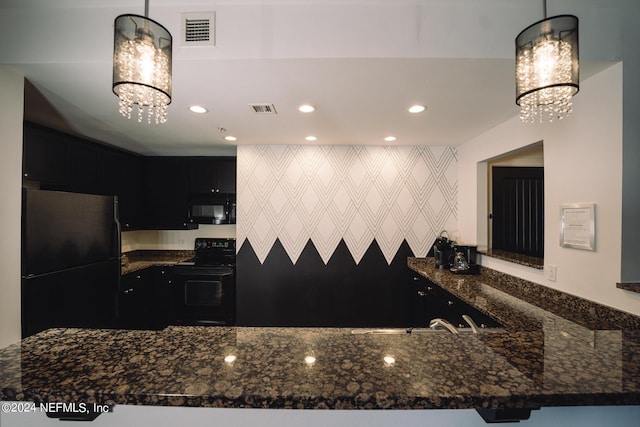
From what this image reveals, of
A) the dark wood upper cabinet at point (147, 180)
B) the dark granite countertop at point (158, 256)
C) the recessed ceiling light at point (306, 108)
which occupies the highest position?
the recessed ceiling light at point (306, 108)

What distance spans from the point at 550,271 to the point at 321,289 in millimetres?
2114

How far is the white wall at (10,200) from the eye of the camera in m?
1.50

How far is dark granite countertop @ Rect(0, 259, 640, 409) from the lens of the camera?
57 centimetres

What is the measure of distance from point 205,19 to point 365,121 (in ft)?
4.45

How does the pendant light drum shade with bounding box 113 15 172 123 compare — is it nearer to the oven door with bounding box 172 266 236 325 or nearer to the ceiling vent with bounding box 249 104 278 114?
the ceiling vent with bounding box 249 104 278 114

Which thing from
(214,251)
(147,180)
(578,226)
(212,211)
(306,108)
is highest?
(306,108)

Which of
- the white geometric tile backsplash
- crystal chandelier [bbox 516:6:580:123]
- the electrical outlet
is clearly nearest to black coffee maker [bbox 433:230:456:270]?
the white geometric tile backsplash

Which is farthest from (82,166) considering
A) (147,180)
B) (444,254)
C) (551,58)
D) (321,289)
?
(444,254)

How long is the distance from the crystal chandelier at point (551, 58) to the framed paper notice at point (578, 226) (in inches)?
36.8

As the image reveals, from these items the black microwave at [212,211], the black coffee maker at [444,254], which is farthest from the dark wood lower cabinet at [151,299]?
the black coffee maker at [444,254]

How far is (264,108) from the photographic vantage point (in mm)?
2078

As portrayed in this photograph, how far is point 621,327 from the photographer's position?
54.4 inches

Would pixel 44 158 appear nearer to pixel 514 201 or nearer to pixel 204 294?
pixel 204 294

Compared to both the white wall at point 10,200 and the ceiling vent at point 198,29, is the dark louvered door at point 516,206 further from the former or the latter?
the white wall at point 10,200
